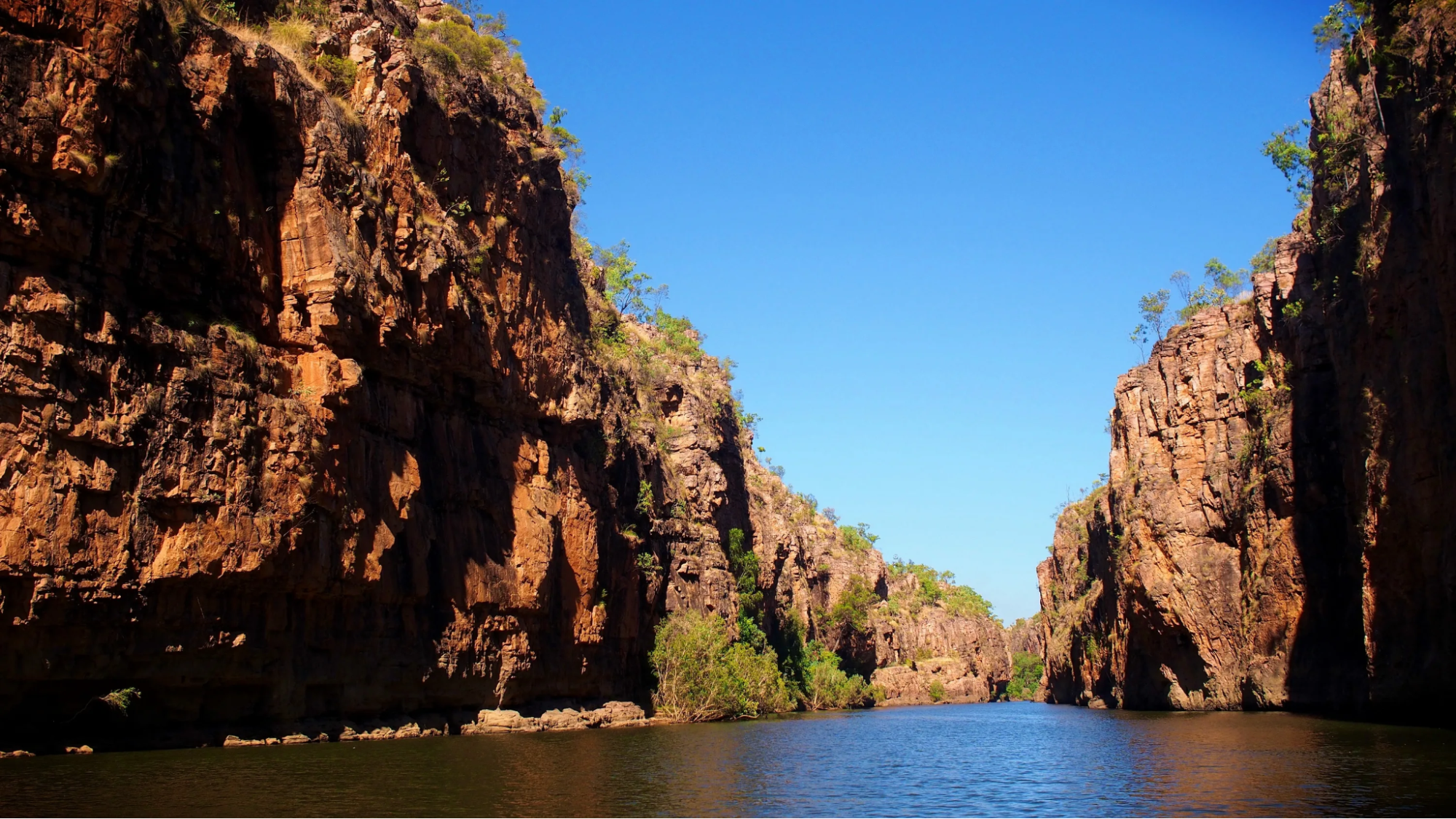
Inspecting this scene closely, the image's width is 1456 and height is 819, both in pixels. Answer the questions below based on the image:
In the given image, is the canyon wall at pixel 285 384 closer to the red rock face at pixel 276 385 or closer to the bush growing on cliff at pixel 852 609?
the red rock face at pixel 276 385

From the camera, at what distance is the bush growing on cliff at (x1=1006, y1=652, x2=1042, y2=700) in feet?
542

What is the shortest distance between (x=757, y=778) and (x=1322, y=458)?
39.3 m

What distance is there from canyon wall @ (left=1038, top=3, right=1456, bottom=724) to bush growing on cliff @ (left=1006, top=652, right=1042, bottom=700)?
251 ft

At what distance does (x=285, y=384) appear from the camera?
34406mm

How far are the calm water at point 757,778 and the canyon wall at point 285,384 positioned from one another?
3085 millimetres

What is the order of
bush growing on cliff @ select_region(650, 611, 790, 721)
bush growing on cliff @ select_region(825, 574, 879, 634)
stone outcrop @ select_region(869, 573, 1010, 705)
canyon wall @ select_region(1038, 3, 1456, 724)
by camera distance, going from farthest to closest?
1. stone outcrop @ select_region(869, 573, 1010, 705)
2. bush growing on cliff @ select_region(825, 574, 879, 634)
3. bush growing on cliff @ select_region(650, 611, 790, 721)
4. canyon wall @ select_region(1038, 3, 1456, 724)

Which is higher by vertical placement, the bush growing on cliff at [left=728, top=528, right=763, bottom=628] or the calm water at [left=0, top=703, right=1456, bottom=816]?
the bush growing on cliff at [left=728, top=528, right=763, bottom=628]

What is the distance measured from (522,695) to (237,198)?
23872 millimetres

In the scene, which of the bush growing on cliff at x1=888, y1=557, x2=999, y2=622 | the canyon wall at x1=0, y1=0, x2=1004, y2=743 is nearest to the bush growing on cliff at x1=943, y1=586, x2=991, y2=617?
the bush growing on cliff at x1=888, y1=557, x2=999, y2=622

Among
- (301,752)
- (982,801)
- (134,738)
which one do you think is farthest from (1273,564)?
(134,738)

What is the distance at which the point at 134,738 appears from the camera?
29766mm

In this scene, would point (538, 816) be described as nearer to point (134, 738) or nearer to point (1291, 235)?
point (134, 738)

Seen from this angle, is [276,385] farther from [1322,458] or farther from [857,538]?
[857,538]

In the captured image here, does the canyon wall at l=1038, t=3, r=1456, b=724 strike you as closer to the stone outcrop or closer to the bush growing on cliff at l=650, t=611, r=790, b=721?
the bush growing on cliff at l=650, t=611, r=790, b=721
